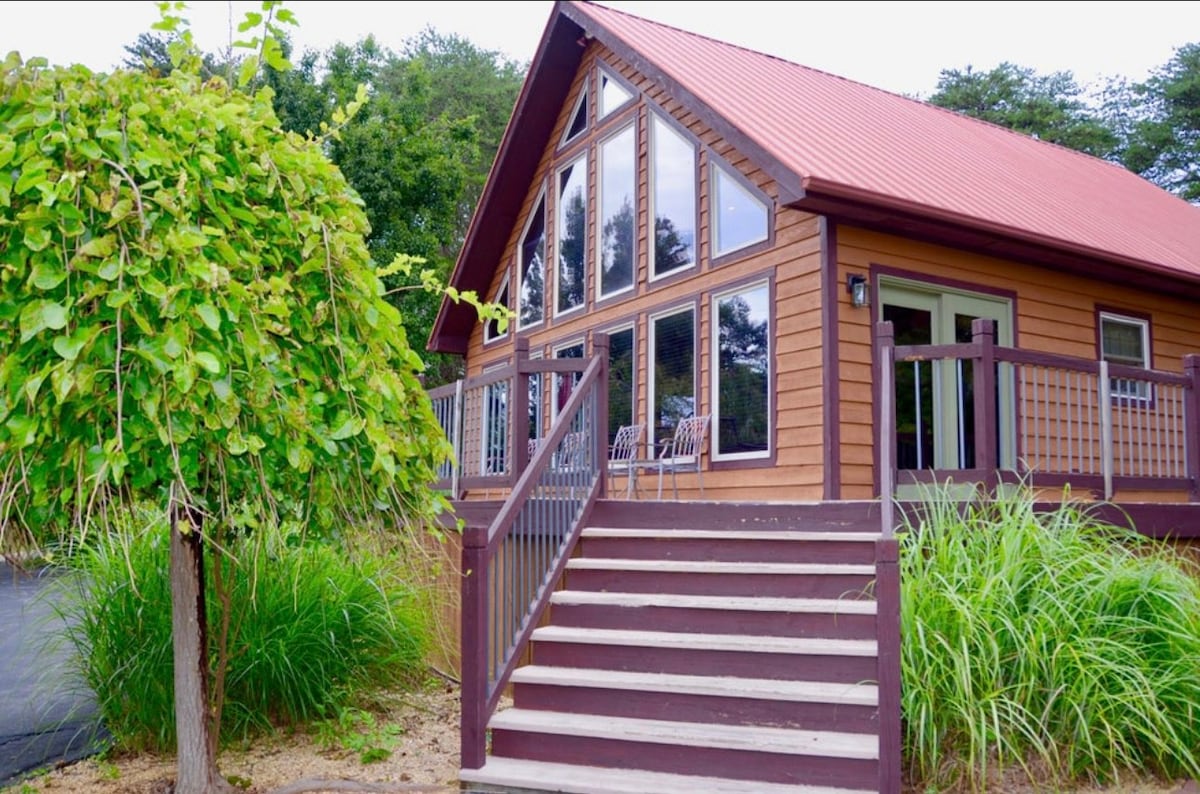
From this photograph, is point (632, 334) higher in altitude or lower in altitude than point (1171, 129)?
lower

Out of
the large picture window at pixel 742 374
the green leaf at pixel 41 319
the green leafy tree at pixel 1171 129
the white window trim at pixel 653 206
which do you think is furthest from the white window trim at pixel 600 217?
the green leafy tree at pixel 1171 129

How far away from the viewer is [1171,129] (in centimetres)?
2444

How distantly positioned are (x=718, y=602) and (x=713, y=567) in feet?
0.88

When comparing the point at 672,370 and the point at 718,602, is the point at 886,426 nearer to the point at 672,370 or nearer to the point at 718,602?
the point at 718,602

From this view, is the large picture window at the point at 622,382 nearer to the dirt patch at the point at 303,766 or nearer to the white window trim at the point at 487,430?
the white window trim at the point at 487,430

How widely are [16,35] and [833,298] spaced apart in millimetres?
5281

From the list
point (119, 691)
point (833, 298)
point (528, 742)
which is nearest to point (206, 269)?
point (528, 742)

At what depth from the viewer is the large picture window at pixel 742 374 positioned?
790 centimetres

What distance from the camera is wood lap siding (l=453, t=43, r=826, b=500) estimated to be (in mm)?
7434

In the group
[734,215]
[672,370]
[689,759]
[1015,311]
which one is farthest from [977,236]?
[689,759]

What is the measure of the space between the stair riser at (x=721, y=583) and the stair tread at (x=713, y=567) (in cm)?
2

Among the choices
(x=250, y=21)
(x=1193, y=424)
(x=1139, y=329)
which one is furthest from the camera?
(x=1139, y=329)

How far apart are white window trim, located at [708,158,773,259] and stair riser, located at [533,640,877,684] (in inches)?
165

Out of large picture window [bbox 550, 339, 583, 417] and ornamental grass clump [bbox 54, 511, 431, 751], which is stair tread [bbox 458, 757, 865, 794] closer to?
ornamental grass clump [bbox 54, 511, 431, 751]
